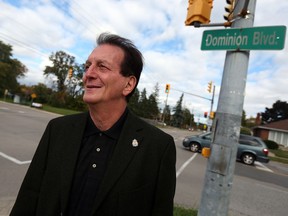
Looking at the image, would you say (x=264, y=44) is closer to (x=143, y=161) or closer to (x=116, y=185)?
(x=143, y=161)

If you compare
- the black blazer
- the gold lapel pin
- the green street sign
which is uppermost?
the green street sign

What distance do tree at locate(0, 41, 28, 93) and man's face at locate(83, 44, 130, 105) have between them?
222ft

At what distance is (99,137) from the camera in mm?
1949

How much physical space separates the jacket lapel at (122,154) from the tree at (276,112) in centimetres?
7505

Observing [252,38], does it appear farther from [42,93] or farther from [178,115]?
[178,115]

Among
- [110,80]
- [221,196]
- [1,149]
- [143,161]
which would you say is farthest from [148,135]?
[1,149]

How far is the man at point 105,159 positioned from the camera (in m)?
1.75

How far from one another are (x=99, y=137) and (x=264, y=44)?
2322mm

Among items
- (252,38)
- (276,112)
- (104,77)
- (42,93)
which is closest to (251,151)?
(252,38)

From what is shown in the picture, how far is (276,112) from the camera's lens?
70.4 metres

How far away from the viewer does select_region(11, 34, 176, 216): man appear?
1754 mm

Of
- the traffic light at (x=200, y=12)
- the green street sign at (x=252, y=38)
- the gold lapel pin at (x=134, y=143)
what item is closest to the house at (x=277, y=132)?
the traffic light at (x=200, y=12)

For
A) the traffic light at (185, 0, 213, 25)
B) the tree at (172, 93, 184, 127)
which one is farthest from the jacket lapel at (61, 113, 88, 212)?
the tree at (172, 93, 184, 127)

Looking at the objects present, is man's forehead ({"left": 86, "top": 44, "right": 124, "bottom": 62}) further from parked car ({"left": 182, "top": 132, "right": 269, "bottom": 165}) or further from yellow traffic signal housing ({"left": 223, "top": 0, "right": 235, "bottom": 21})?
parked car ({"left": 182, "top": 132, "right": 269, "bottom": 165})
